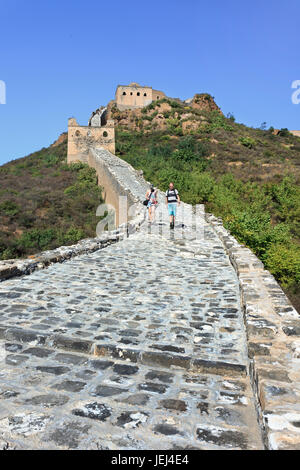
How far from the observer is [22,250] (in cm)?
1647

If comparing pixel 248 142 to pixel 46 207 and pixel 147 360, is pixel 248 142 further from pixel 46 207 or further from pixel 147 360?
pixel 147 360

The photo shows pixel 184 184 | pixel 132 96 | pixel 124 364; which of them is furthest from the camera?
pixel 132 96

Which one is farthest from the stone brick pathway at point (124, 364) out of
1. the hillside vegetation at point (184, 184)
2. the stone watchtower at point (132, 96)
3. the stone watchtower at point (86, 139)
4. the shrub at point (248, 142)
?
the stone watchtower at point (132, 96)

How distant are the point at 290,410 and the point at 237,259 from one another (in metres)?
4.66

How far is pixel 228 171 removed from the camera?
2983 centimetres

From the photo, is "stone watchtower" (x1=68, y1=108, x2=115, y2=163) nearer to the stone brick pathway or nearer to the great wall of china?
the great wall of china

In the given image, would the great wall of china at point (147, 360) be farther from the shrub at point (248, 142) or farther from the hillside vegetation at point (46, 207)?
the shrub at point (248, 142)

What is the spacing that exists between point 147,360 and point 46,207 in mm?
20302

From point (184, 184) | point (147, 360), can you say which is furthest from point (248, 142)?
point (147, 360)

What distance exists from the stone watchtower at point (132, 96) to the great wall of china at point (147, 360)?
5248 cm

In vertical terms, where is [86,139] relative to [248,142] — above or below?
below

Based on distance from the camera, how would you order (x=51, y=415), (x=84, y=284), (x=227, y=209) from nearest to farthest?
(x=51, y=415) < (x=84, y=284) < (x=227, y=209)

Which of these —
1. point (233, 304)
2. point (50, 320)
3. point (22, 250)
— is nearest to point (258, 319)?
point (233, 304)

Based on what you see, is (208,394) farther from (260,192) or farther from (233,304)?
(260,192)
